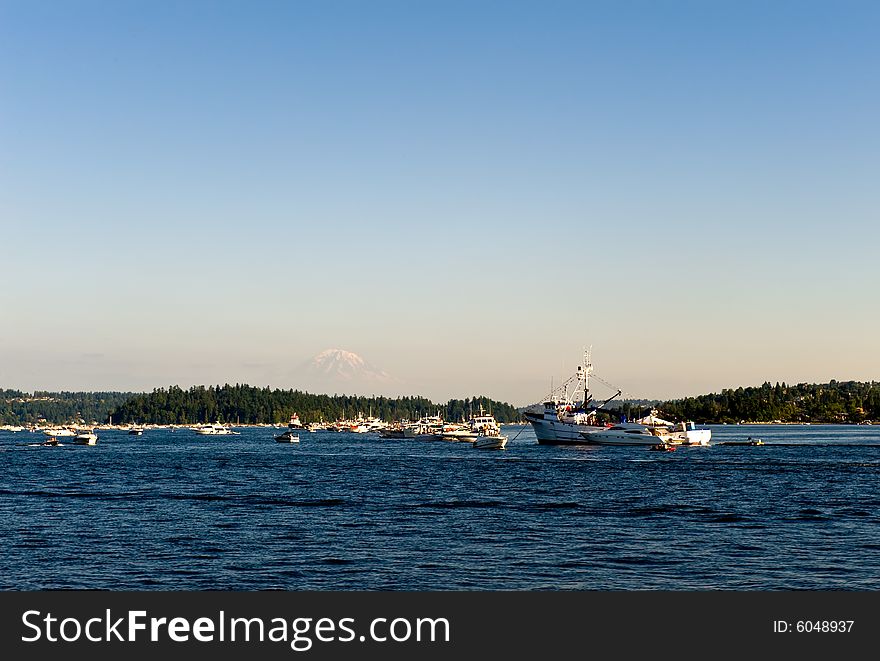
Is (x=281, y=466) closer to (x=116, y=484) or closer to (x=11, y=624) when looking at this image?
(x=116, y=484)

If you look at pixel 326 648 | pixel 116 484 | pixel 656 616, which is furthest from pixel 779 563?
pixel 116 484

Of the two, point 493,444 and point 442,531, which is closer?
point 442,531

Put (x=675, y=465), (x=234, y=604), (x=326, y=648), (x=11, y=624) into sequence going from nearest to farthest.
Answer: (x=326, y=648) → (x=11, y=624) → (x=234, y=604) → (x=675, y=465)

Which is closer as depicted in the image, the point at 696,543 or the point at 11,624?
the point at 11,624

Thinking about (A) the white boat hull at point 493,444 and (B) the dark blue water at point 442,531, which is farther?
(A) the white boat hull at point 493,444

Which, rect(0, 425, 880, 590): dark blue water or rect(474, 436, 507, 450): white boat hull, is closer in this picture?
rect(0, 425, 880, 590): dark blue water

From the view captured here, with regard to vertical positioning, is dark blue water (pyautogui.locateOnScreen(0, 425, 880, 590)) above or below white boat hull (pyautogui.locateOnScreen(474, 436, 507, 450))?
below

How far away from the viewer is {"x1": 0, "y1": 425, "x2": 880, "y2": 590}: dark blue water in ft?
148

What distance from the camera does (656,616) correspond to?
2723cm

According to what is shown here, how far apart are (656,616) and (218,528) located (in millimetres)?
41121

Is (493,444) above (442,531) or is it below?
above

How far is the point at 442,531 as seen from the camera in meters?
61.3

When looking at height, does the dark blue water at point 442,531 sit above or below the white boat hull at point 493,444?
below

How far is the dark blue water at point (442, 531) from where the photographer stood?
45094 mm
